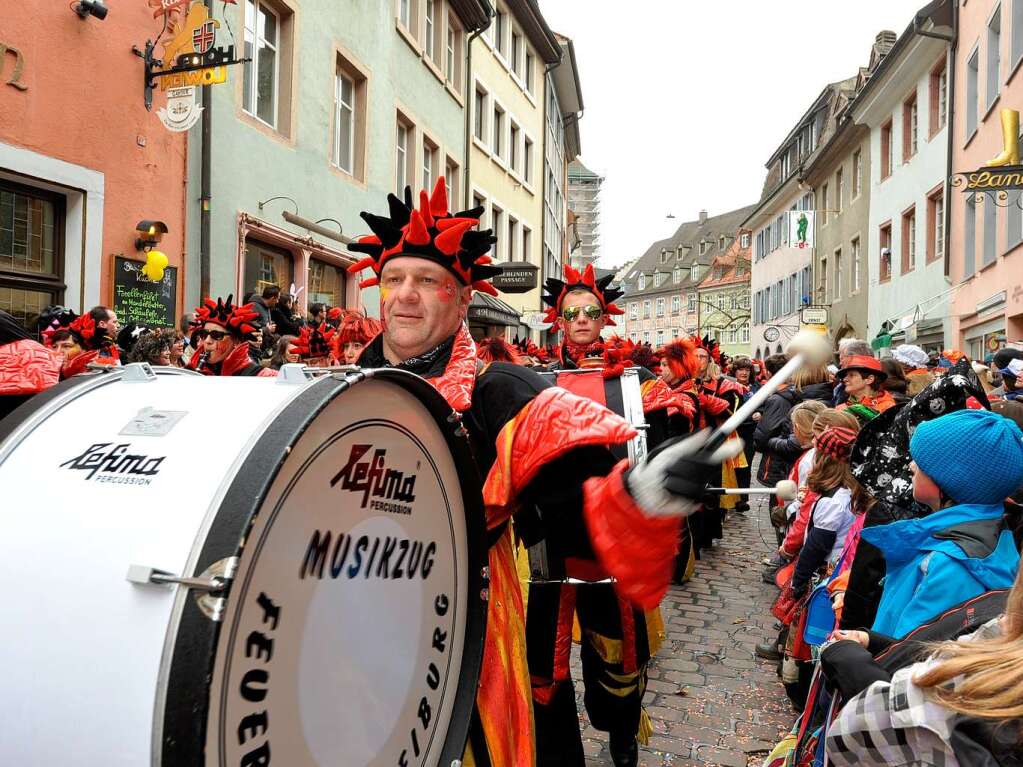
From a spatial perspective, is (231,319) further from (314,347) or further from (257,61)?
(257,61)

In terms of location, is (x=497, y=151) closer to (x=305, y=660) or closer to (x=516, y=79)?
(x=516, y=79)

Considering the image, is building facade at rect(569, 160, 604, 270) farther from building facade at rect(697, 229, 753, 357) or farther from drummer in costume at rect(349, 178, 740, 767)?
drummer in costume at rect(349, 178, 740, 767)

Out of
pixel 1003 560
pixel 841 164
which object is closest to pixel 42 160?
pixel 1003 560

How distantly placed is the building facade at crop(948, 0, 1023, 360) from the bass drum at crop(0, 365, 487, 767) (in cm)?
1199

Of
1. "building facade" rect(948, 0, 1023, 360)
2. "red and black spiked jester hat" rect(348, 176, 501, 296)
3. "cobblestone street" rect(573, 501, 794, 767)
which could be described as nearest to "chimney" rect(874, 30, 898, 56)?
"building facade" rect(948, 0, 1023, 360)

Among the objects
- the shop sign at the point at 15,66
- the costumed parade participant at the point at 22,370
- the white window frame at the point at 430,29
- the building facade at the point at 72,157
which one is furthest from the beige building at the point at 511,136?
the costumed parade participant at the point at 22,370

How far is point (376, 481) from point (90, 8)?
7093mm

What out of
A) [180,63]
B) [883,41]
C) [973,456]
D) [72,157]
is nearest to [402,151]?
[180,63]

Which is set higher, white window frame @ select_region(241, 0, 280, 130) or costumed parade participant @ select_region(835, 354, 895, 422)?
white window frame @ select_region(241, 0, 280, 130)

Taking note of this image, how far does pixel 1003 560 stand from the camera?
2041 mm

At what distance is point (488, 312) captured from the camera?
16.8m

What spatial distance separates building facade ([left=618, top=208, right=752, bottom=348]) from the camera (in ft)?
220

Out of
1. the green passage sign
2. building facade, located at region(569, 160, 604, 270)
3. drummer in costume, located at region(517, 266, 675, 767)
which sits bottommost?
drummer in costume, located at region(517, 266, 675, 767)

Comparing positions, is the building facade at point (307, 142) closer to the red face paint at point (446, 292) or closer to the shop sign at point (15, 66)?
the shop sign at point (15, 66)
